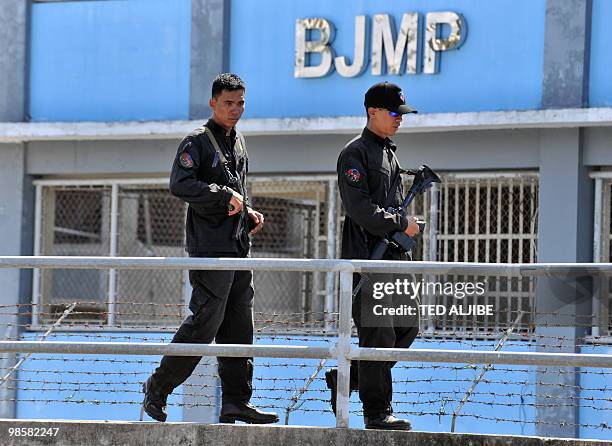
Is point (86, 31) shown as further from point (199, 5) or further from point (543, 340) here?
point (543, 340)

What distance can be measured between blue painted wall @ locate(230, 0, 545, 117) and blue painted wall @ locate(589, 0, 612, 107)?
42 cm

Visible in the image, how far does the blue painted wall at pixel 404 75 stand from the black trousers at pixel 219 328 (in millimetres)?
4747

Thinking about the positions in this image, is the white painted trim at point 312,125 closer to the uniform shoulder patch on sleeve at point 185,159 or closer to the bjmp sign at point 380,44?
the bjmp sign at point 380,44

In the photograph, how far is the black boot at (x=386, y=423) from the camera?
24.7ft

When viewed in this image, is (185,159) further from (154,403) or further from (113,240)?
(113,240)

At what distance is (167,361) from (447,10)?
5491mm

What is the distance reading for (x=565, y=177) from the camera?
11.9 metres

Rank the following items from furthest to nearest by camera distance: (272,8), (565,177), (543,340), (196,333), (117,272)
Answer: (117,272), (272,8), (565,177), (543,340), (196,333)

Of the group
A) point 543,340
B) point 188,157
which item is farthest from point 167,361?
point 543,340

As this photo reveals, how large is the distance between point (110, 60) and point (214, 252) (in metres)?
5.93

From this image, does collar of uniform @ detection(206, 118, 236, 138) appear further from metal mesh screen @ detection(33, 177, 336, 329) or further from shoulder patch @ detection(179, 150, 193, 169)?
metal mesh screen @ detection(33, 177, 336, 329)

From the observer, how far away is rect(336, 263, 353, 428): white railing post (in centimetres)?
724

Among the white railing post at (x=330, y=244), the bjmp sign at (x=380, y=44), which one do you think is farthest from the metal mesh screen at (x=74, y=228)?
the bjmp sign at (x=380, y=44)

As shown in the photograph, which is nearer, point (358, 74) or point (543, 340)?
point (543, 340)
